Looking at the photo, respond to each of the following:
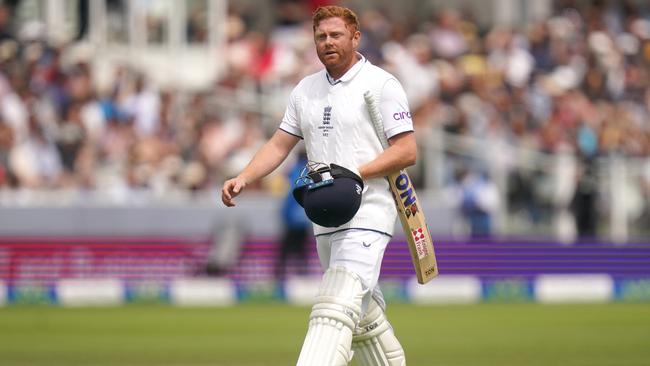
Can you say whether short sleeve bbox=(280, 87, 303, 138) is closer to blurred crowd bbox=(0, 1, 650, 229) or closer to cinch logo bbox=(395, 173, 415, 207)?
cinch logo bbox=(395, 173, 415, 207)

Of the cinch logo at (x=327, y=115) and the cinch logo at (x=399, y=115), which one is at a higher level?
the cinch logo at (x=327, y=115)

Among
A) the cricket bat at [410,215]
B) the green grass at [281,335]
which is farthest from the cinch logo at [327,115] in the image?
the green grass at [281,335]

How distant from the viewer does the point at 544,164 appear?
679 inches

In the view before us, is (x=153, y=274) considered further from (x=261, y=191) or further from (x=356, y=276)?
(x=356, y=276)

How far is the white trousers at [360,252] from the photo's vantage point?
6.16m

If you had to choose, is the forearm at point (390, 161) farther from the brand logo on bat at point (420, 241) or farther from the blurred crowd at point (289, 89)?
the blurred crowd at point (289, 89)

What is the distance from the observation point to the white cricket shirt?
6.20m

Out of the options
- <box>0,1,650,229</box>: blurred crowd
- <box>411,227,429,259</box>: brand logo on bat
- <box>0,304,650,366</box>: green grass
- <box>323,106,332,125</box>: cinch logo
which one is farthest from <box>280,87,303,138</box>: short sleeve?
<box>0,1,650,229</box>: blurred crowd

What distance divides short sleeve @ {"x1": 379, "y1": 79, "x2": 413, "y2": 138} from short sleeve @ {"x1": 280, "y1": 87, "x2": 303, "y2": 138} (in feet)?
1.40

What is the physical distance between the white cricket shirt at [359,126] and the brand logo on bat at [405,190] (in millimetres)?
52

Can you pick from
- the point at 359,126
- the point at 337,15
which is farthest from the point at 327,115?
the point at 337,15

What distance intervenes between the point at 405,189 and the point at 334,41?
0.70m

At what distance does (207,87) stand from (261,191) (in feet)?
8.36

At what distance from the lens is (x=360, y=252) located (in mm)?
6164
